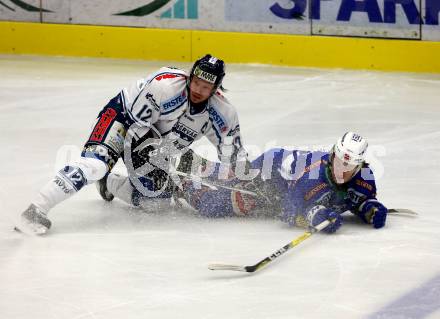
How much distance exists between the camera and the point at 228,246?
4.52 metres

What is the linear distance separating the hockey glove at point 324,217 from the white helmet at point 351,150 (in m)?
0.24

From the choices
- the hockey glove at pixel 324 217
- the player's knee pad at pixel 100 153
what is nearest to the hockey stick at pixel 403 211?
the hockey glove at pixel 324 217

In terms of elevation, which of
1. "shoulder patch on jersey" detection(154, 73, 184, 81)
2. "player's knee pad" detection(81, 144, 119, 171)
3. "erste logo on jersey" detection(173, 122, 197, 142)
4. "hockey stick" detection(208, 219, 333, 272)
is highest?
"shoulder patch on jersey" detection(154, 73, 184, 81)

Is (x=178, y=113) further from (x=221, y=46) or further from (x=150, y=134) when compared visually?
(x=221, y=46)

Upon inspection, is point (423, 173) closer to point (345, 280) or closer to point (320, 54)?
point (345, 280)

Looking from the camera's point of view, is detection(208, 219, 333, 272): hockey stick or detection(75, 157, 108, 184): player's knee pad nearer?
detection(208, 219, 333, 272): hockey stick

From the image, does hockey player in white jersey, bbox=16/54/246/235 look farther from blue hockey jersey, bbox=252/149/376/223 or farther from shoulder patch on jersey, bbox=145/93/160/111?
blue hockey jersey, bbox=252/149/376/223

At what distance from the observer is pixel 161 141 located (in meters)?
5.04

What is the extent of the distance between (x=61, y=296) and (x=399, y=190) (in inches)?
94.1

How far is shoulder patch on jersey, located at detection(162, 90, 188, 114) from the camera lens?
4848 millimetres

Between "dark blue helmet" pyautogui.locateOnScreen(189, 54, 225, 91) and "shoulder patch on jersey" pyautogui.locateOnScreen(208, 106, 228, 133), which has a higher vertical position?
"dark blue helmet" pyautogui.locateOnScreen(189, 54, 225, 91)

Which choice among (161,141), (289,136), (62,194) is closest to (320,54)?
(289,136)

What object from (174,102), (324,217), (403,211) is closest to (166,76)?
(174,102)

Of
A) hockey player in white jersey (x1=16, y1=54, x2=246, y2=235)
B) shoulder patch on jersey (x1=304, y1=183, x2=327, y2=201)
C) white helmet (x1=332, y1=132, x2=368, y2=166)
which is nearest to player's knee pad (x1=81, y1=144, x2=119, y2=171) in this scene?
hockey player in white jersey (x1=16, y1=54, x2=246, y2=235)
